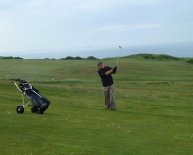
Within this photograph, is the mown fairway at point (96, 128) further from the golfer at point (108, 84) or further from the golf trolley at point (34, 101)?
the golfer at point (108, 84)

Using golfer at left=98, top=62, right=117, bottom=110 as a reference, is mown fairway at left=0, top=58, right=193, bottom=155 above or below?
below

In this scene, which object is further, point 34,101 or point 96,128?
point 34,101

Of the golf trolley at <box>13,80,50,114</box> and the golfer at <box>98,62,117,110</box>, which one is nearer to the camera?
the golf trolley at <box>13,80,50,114</box>

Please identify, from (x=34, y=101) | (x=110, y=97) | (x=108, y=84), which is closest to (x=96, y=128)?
(x=34, y=101)

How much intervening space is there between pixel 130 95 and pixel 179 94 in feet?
15.0

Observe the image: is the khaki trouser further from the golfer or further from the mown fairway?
the mown fairway

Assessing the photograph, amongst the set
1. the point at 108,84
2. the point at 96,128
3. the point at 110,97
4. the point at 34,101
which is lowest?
the point at 96,128

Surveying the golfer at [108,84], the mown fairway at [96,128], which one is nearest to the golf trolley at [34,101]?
the mown fairway at [96,128]

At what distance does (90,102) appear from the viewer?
33125 mm

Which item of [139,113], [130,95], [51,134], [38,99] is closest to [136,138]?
[51,134]

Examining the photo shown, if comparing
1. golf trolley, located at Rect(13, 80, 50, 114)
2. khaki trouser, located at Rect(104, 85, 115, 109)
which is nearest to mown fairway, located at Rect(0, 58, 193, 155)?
golf trolley, located at Rect(13, 80, 50, 114)

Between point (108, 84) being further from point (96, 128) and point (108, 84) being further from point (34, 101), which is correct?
point (96, 128)

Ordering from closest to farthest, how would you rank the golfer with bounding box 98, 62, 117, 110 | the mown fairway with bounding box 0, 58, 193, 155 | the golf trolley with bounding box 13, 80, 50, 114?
the mown fairway with bounding box 0, 58, 193, 155, the golf trolley with bounding box 13, 80, 50, 114, the golfer with bounding box 98, 62, 117, 110

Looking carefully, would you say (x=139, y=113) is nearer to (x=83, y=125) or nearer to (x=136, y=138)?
(x=83, y=125)
